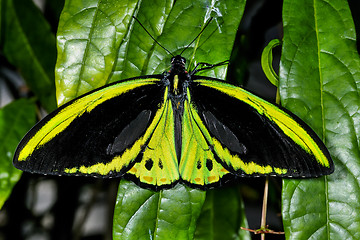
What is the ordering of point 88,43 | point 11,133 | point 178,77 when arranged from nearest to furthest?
point 88,43 → point 178,77 → point 11,133

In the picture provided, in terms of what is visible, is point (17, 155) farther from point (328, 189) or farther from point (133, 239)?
point (328, 189)

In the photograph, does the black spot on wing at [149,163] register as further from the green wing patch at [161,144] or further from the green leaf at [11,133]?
the green leaf at [11,133]

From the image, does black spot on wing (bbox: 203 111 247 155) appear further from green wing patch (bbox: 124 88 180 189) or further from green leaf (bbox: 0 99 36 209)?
green leaf (bbox: 0 99 36 209)

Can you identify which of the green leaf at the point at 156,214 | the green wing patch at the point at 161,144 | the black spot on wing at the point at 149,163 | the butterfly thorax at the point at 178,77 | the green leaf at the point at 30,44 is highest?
the green leaf at the point at 30,44

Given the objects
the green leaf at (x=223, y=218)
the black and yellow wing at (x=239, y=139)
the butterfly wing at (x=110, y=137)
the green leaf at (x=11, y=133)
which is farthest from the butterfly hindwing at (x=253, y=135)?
the green leaf at (x=11, y=133)

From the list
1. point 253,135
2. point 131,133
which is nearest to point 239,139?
point 253,135

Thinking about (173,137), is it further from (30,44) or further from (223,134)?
(30,44)

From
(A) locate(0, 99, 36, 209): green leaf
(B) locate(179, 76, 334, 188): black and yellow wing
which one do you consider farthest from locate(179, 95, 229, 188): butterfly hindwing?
(A) locate(0, 99, 36, 209): green leaf
